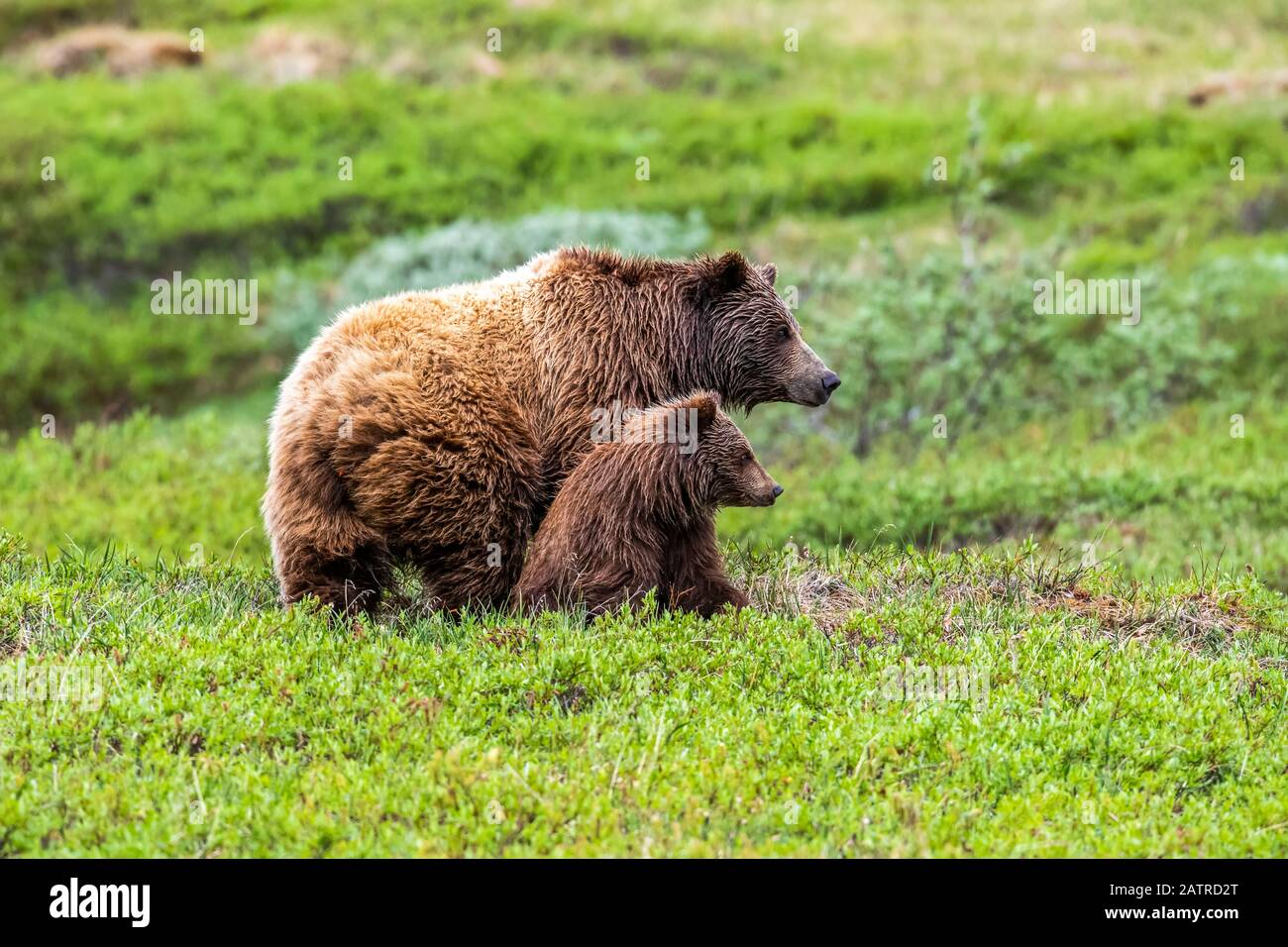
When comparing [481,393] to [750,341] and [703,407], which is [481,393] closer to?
[703,407]

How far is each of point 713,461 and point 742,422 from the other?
30.3 ft

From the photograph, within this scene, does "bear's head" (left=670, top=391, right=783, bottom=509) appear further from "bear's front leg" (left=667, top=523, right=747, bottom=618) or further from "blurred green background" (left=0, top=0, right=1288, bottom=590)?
"blurred green background" (left=0, top=0, right=1288, bottom=590)

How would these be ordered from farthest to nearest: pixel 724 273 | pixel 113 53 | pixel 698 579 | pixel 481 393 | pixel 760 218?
pixel 113 53 → pixel 760 218 → pixel 724 273 → pixel 698 579 → pixel 481 393

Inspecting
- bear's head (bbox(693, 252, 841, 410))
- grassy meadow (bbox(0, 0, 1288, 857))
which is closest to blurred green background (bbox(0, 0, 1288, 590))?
grassy meadow (bbox(0, 0, 1288, 857))

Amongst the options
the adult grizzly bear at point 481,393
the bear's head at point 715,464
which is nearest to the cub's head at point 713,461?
the bear's head at point 715,464

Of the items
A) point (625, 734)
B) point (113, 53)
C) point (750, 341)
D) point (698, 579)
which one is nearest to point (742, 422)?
point (750, 341)

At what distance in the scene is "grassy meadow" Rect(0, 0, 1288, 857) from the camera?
6043 millimetres

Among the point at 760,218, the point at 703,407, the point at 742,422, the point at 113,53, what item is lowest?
the point at 742,422

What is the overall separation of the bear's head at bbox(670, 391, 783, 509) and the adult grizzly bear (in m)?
0.56

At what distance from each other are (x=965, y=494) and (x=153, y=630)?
8.29 m

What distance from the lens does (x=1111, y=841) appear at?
570 cm

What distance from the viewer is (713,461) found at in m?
8.20
